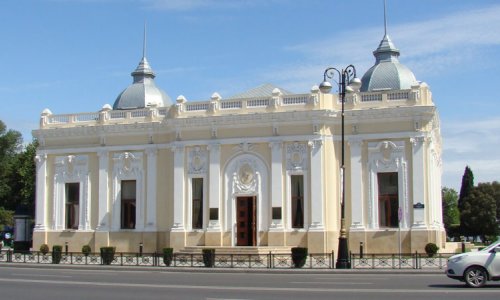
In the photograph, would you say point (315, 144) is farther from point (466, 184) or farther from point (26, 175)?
point (466, 184)

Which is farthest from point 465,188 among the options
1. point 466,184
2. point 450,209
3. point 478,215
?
point 450,209

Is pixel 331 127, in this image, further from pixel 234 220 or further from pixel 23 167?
pixel 23 167

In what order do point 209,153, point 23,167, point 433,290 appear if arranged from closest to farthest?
point 433,290, point 209,153, point 23,167

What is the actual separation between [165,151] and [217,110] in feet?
15.5

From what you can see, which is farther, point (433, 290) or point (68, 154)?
point (68, 154)

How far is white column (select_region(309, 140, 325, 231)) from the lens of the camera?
141 ft

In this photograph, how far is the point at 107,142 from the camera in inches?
1930

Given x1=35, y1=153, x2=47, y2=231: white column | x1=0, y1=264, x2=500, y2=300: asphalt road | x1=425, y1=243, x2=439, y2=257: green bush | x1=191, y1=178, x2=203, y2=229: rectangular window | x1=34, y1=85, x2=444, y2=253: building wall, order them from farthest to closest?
x1=35, y1=153, x2=47, y2=231: white column < x1=191, y1=178, x2=203, y2=229: rectangular window < x1=34, y1=85, x2=444, y2=253: building wall < x1=425, y1=243, x2=439, y2=257: green bush < x1=0, y1=264, x2=500, y2=300: asphalt road

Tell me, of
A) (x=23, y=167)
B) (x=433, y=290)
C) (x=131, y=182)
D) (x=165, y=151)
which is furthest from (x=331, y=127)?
(x=23, y=167)

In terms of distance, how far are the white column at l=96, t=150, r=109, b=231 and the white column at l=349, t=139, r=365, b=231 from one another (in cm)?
1653

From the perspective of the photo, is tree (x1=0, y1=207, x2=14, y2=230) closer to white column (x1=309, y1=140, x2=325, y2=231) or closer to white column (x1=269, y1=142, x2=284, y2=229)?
white column (x1=269, y1=142, x2=284, y2=229)

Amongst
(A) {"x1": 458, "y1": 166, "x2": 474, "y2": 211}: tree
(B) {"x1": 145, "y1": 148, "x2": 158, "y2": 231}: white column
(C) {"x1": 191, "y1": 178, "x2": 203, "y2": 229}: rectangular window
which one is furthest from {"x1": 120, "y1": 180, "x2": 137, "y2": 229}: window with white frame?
(A) {"x1": 458, "y1": 166, "x2": 474, "y2": 211}: tree

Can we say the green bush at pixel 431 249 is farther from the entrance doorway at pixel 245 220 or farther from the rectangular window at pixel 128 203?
the rectangular window at pixel 128 203

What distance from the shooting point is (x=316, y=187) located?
142ft
